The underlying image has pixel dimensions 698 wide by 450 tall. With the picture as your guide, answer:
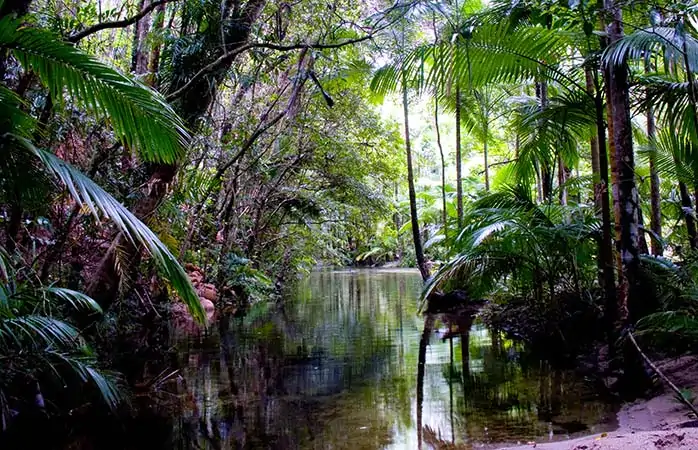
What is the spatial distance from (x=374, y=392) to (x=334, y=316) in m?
5.85

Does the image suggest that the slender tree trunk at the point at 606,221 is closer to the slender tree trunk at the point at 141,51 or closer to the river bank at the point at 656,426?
the river bank at the point at 656,426

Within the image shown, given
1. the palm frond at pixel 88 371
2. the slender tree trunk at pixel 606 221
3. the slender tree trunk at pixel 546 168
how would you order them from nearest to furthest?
the palm frond at pixel 88 371, the slender tree trunk at pixel 606 221, the slender tree trunk at pixel 546 168

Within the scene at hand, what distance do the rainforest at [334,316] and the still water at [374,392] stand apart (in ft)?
0.11

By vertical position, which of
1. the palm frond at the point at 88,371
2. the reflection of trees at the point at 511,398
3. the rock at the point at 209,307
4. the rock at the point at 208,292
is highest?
the rock at the point at 208,292

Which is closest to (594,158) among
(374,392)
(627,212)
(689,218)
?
(689,218)

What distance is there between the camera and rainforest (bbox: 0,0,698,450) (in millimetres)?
3412

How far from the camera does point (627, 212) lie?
461 centimetres

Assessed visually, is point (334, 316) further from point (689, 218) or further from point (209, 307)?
point (689, 218)

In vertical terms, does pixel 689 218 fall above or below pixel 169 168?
below

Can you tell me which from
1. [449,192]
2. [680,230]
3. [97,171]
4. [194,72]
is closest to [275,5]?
[194,72]

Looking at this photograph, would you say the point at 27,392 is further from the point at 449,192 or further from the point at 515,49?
the point at 449,192

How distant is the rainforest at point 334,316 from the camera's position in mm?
3412

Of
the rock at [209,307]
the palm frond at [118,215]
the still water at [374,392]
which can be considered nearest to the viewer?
the palm frond at [118,215]

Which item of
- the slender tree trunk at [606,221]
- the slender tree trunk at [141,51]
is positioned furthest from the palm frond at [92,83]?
the slender tree trunk at [141,51]
